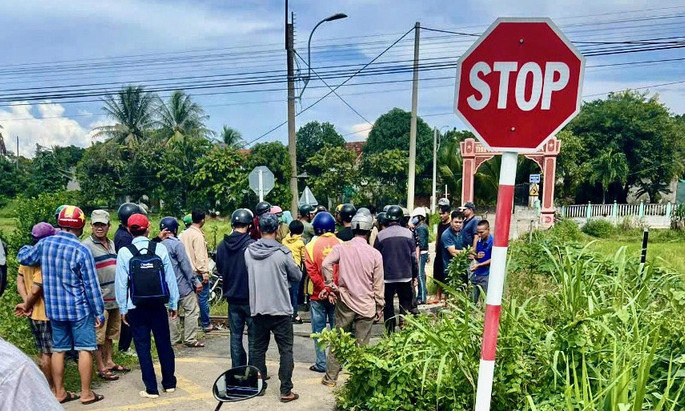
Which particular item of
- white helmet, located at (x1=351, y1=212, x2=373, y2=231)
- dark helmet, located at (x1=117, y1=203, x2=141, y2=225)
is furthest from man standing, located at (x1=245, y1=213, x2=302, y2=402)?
dark helmet, located at (x1=117, y1=203, x2=141, y2=225)

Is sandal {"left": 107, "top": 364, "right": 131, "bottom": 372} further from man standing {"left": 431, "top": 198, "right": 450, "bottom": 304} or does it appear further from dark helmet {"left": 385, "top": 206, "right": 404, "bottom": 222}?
man standing {"left": 431, "top": 198, "right": 450, "bottom": 304}

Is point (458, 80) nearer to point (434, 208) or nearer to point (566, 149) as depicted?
point (434, 208)

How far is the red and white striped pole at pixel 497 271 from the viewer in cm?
232

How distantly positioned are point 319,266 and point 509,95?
3547mm

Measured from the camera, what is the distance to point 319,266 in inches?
216

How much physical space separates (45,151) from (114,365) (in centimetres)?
4838

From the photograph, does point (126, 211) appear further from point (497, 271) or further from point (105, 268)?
point (497, 271)

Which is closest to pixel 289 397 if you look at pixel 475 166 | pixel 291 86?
pixel 291 86

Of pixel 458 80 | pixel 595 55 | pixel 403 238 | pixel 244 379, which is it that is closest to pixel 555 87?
pixel 458 80

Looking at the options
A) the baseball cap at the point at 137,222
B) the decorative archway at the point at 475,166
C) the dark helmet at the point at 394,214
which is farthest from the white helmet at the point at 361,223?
the decorative archway at the point at 475,166

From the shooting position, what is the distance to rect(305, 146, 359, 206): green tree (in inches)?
1273

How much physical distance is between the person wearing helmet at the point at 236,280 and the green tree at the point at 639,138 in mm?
30444

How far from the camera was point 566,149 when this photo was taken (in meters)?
30.2

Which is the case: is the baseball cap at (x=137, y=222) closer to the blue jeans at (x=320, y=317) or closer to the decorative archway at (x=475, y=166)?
the blue jeans at (x=320, y=317)
